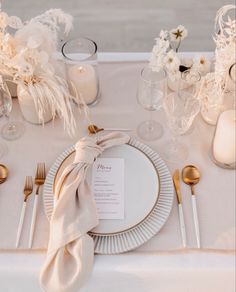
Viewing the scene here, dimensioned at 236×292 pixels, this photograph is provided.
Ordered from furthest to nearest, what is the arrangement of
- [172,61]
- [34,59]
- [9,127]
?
[9,127]
[172,61]
[34,59]

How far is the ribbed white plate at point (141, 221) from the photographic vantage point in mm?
995

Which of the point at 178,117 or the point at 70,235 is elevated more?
the point at 178,117

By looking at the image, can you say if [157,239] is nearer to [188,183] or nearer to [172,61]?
[188,183]

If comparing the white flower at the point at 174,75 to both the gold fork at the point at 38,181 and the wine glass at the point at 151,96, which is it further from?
the gold fork at the point at 38,181

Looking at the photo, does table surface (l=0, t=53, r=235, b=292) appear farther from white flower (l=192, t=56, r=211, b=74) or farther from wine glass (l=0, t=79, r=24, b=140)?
white flower (l=192, t=56, r=211, b=74)

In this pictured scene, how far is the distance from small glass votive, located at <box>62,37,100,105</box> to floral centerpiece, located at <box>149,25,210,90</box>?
0.67ft

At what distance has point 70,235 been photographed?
3.15 feet

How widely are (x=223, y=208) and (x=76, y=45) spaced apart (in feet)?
2.18

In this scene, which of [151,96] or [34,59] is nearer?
[34,59]

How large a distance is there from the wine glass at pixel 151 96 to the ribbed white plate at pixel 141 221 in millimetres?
120

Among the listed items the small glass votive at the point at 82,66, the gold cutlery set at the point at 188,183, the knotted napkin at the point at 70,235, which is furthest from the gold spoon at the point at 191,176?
the small glass votive at the point at 82,66

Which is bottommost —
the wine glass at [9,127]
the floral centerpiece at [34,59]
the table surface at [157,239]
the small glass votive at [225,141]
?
the table surface at [157,239]

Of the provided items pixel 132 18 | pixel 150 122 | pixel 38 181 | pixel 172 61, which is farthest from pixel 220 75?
pixel 132 18

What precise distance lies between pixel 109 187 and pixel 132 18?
184 centimetres
